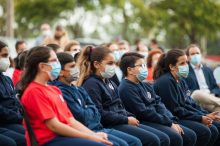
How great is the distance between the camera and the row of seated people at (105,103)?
15.4 feet

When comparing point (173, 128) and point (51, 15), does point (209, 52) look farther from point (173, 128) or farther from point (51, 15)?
point (173, 128)

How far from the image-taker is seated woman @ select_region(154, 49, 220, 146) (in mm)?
7000

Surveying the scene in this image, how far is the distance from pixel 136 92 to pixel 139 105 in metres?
0.17

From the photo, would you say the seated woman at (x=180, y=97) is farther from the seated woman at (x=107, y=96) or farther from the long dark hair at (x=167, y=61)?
the seated woman at (x=107, y=96)

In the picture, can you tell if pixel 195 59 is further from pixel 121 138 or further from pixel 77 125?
pixel 77 125

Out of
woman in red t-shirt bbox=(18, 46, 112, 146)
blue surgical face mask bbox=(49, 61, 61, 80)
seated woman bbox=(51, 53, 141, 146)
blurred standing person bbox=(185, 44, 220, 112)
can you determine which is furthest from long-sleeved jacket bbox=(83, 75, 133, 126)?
blurred standing person bbox=(185, 44, 220, 112)

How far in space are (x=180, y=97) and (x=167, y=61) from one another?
56 cm

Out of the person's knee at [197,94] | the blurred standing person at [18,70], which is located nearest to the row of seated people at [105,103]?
the person's knee at [197,94]

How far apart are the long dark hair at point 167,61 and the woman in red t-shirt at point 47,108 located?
2481 millimetres

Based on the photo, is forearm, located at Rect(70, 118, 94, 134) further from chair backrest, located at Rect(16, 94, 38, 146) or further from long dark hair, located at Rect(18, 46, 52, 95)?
long dark hair, located at Rect(18, 46, 52, 95)

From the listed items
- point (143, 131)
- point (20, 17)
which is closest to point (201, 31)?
point (20, 17)

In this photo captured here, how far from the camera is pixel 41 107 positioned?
4.57 meters

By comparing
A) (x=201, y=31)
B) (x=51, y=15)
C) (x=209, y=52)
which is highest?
(x=51, y=15)

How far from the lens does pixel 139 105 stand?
21.1 feet
